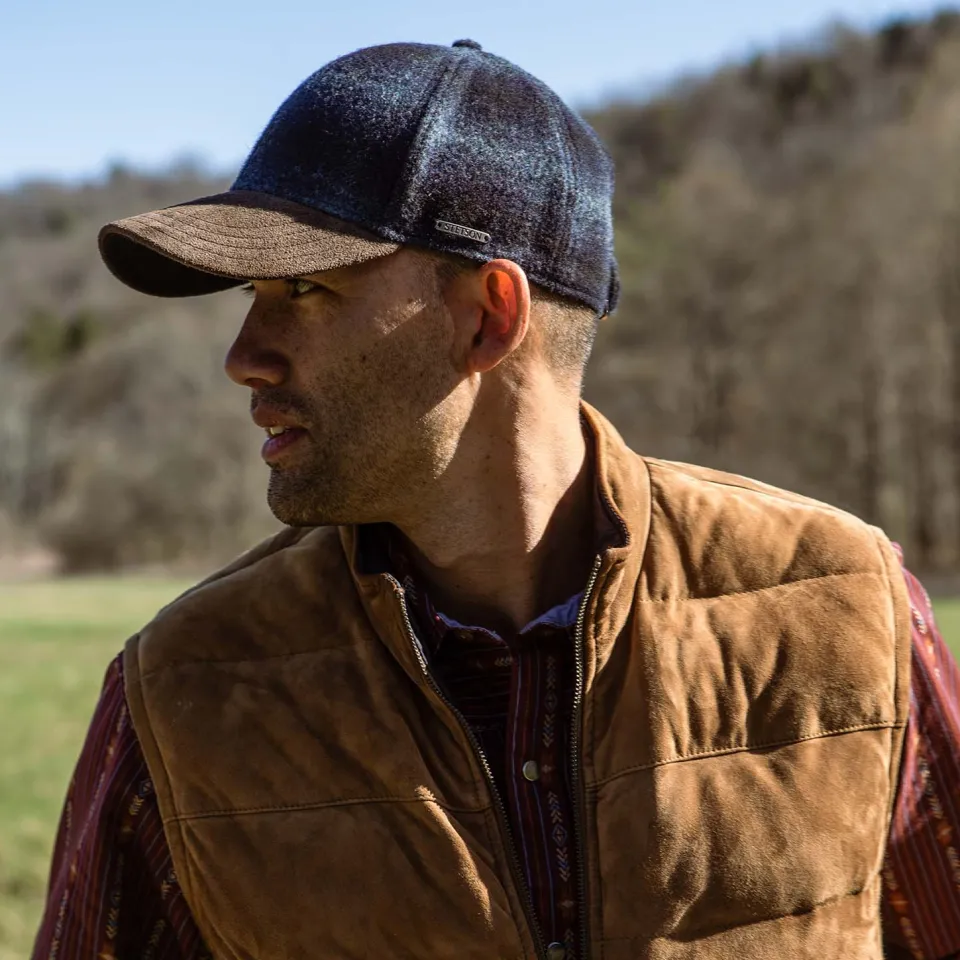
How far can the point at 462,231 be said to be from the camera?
83.3 inches

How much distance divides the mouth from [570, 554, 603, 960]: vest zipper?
0.54 metres

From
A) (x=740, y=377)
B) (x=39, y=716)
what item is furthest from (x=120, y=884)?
(x=740, y=377)

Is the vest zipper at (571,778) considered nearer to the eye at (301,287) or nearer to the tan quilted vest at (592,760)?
the tan quilted vest at (592,760)

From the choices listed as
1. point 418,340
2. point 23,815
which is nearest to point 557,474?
point 418,340

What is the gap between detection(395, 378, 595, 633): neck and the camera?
2240mm

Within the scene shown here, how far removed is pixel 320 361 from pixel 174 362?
57.5 m

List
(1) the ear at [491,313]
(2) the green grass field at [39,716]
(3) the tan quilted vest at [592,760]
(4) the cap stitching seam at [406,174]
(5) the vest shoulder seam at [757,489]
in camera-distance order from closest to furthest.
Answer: (3) the tan quilted vest at [592,760]
(4) the cap stitching seam at [406,174]
(1) the ear at [491,313]
(5) the vest shoulder seam at [757,489]
(2) the green grass field at [39,716]

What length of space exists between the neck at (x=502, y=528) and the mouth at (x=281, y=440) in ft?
0.79

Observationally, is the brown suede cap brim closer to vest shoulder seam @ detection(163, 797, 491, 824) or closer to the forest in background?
vest shoulder seam @ detection(163, 797, 491, 824)

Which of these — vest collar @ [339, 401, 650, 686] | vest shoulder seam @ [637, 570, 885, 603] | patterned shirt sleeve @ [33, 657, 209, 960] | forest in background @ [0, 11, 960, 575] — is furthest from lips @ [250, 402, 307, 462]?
forest in background @ [0, 11, 960, 575]

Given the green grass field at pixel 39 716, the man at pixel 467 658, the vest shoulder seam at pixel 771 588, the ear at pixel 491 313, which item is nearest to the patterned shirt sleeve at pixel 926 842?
the man at pixel 467 658

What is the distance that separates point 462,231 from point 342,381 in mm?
320

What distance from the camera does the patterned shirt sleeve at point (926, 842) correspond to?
215 centimetres

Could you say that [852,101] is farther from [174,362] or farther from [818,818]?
[818,818]
